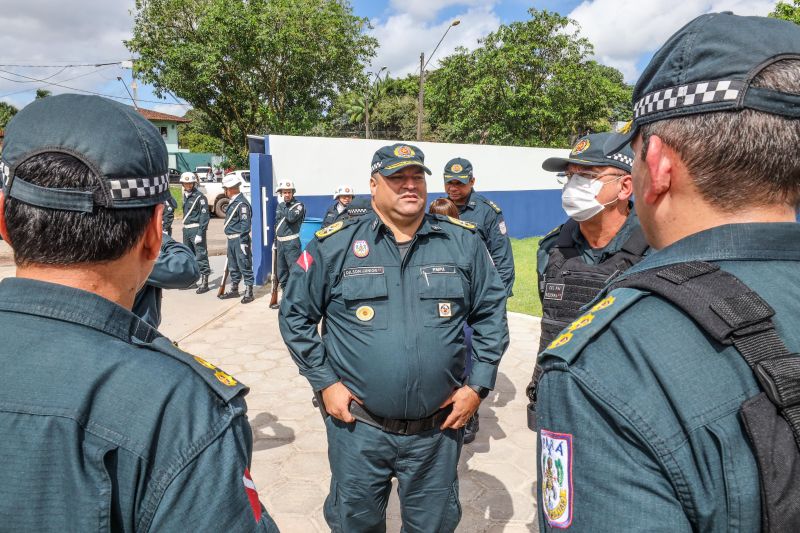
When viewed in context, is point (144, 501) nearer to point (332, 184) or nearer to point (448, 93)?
point (332, 184)

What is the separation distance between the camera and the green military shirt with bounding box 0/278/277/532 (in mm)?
813

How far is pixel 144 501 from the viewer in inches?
33.9

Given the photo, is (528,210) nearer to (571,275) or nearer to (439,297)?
(571,275)

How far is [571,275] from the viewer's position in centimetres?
273

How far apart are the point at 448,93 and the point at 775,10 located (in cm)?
1590

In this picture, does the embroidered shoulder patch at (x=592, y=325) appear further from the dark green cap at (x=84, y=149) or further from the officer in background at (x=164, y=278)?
the officer in background at (x=164, y=278)

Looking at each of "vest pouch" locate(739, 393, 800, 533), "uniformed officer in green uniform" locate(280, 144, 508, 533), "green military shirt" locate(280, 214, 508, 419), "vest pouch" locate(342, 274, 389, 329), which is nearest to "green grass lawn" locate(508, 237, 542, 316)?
"green military shirt" locate(280, 214, 508, 419)

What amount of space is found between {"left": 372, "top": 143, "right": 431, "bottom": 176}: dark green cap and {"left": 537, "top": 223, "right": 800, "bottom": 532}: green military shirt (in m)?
1.77

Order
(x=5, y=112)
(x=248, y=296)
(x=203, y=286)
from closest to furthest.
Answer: (x=248, y=296), (x=203, y=286), (x=5, y=112)

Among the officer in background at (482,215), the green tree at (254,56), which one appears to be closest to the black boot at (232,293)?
the officer in background at (482,215)

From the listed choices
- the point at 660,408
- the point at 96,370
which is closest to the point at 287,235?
the point at 96,370

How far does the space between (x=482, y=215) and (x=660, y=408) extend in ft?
12.7

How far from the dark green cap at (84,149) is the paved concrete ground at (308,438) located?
2.57 m

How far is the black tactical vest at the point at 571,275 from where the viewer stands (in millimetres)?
2576
